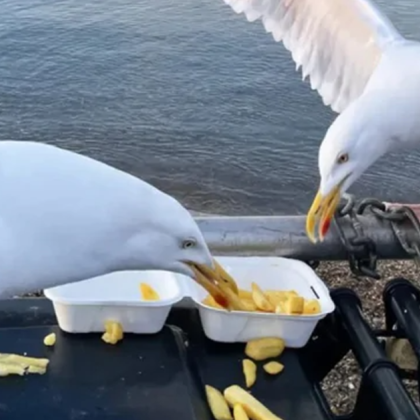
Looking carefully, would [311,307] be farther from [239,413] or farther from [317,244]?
[239,413]

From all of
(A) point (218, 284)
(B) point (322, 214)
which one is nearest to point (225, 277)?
(A) point (218, 284)

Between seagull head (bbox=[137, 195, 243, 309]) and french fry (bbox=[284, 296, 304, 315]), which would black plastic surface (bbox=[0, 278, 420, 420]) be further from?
seagull head (bbox=[137, 195, 243, 309])

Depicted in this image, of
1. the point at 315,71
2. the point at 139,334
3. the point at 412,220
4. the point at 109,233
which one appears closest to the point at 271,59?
the point at 315,71

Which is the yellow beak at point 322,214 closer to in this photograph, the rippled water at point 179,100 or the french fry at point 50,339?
the french fry at point 50,339

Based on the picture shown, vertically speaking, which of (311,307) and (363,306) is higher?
(311,307)

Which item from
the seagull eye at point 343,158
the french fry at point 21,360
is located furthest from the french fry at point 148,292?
the seagull eye at point 343,158

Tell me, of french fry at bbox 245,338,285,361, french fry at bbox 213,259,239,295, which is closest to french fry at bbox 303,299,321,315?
french fry at bbox 245,338,285,361
